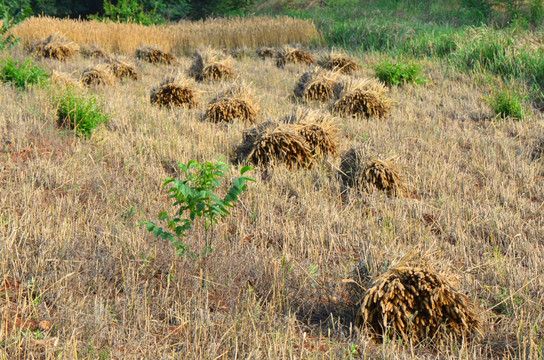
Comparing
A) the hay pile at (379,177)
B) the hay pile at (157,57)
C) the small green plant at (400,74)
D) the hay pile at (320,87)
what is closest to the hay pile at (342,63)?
the small green plant at (400,74)

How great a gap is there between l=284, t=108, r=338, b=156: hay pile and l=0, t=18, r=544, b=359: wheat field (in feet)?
1.19

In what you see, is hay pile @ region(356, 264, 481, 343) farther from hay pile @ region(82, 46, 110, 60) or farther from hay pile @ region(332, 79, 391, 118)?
hay pile @ region(82, 46, 110, 60)

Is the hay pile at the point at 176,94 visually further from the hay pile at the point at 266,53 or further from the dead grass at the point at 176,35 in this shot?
the dead grass at the point at 176,35

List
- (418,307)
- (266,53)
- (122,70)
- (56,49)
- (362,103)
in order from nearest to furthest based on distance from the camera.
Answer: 1. (418,307)
2. (362,103)
3. (122,70)
4. (56,49)
5. (266,53)

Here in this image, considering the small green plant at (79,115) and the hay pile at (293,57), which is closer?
the small green plant at (79,115)

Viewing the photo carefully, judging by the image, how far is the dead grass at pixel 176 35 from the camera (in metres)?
13.5

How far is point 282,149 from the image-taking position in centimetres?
523

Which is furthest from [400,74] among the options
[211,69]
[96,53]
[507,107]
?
[96,53]

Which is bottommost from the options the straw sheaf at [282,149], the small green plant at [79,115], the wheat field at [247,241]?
the wheat field at [247,241]

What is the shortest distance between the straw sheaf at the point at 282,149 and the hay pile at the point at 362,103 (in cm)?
198

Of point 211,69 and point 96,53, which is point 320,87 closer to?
point 211,69

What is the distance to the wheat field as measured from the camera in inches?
104

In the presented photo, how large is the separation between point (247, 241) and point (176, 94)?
4229 millimetres

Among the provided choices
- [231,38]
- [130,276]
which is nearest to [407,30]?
[231,38]
